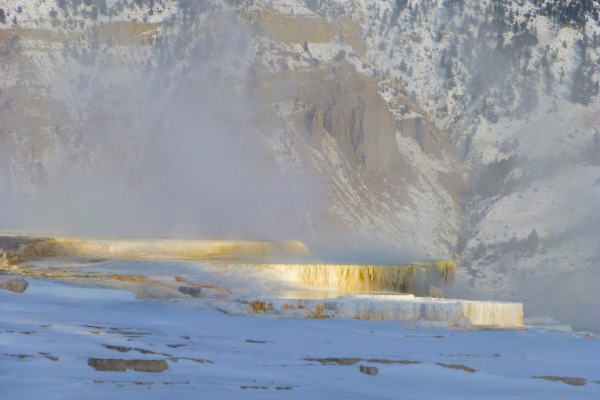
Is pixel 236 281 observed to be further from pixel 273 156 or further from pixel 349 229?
pixel 273 156

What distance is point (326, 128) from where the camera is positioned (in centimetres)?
4403

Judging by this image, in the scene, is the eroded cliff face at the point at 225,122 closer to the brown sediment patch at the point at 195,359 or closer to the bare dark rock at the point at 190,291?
the bare dark rock at the point at 190,291

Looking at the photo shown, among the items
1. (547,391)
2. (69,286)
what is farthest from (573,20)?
(547,391)

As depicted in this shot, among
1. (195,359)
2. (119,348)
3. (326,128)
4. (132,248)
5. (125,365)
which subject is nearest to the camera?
(125,365)

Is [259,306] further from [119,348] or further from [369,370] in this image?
[369,370]

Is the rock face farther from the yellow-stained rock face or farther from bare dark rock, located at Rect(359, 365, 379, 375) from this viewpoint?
the yellow-stained rock face

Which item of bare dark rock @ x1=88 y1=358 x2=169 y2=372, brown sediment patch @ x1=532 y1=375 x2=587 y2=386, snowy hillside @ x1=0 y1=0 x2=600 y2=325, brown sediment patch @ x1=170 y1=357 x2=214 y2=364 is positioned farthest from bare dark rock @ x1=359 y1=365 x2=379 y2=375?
snowy hillside @ x1=0 y1=0 x2=600 y2=325

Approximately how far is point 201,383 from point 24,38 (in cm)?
3989

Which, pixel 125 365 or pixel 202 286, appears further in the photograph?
pixel 202 286

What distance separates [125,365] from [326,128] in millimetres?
36139

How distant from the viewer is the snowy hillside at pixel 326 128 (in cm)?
3934

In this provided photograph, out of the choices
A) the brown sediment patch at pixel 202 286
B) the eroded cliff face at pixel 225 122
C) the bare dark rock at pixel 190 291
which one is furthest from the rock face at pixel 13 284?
the eroded cliff face at pixel 225 122

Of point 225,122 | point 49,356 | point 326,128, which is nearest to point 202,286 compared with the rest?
point 49,356

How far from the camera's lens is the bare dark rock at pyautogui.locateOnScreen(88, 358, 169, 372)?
8.11 m
